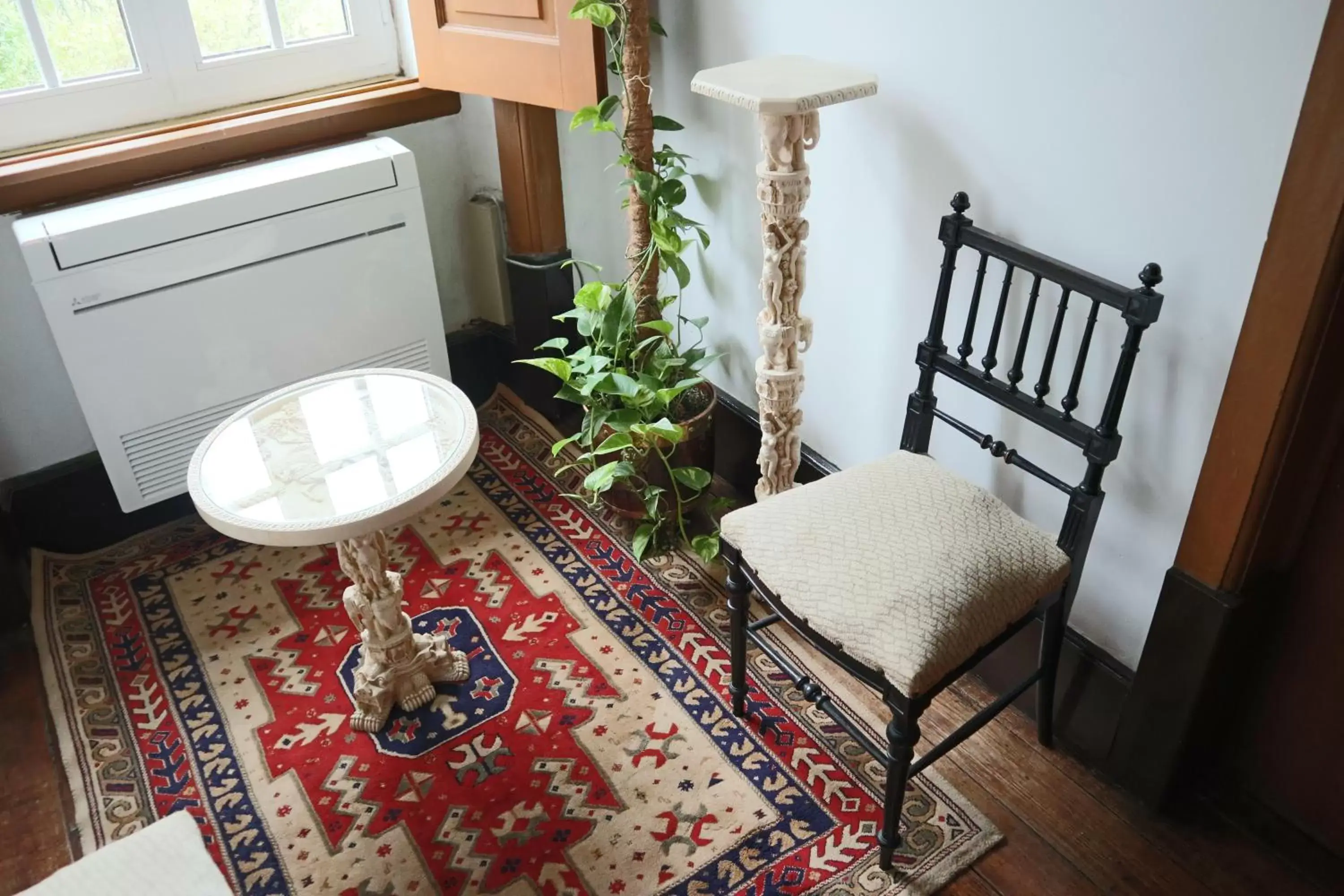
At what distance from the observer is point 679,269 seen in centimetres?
227

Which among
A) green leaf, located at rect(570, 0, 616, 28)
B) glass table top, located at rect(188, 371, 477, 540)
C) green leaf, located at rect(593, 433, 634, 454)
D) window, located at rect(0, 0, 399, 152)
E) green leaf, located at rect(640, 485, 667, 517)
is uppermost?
green leaf, located at rect(570, 0, 616, 28)

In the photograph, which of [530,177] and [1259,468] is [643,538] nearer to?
[530,177]

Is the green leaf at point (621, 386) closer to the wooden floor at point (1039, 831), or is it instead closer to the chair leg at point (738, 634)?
the chair leg at point (738, 634)

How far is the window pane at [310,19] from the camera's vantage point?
254 cm

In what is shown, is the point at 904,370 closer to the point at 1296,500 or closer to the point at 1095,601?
the point at 1095,601

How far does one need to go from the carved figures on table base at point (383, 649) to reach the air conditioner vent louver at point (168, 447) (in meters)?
0.68

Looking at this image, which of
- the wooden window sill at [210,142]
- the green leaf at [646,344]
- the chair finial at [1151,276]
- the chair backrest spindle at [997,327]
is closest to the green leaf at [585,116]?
the green leaf at [646,344]

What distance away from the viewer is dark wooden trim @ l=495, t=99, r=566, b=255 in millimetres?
2568

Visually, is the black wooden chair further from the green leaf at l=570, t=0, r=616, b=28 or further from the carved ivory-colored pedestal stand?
the green leaf at l=570, t=0, r=616, b=28

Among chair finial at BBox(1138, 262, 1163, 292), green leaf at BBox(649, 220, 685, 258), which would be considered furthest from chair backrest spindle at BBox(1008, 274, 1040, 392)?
green leaf at BBox(649, 220, 685, 258)

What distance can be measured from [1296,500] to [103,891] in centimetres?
166

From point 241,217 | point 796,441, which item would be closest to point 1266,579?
point 796,441

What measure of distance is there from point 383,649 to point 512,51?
4.48 feet

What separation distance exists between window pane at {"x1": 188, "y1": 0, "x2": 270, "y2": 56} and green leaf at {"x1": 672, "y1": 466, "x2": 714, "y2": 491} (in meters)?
1.54
